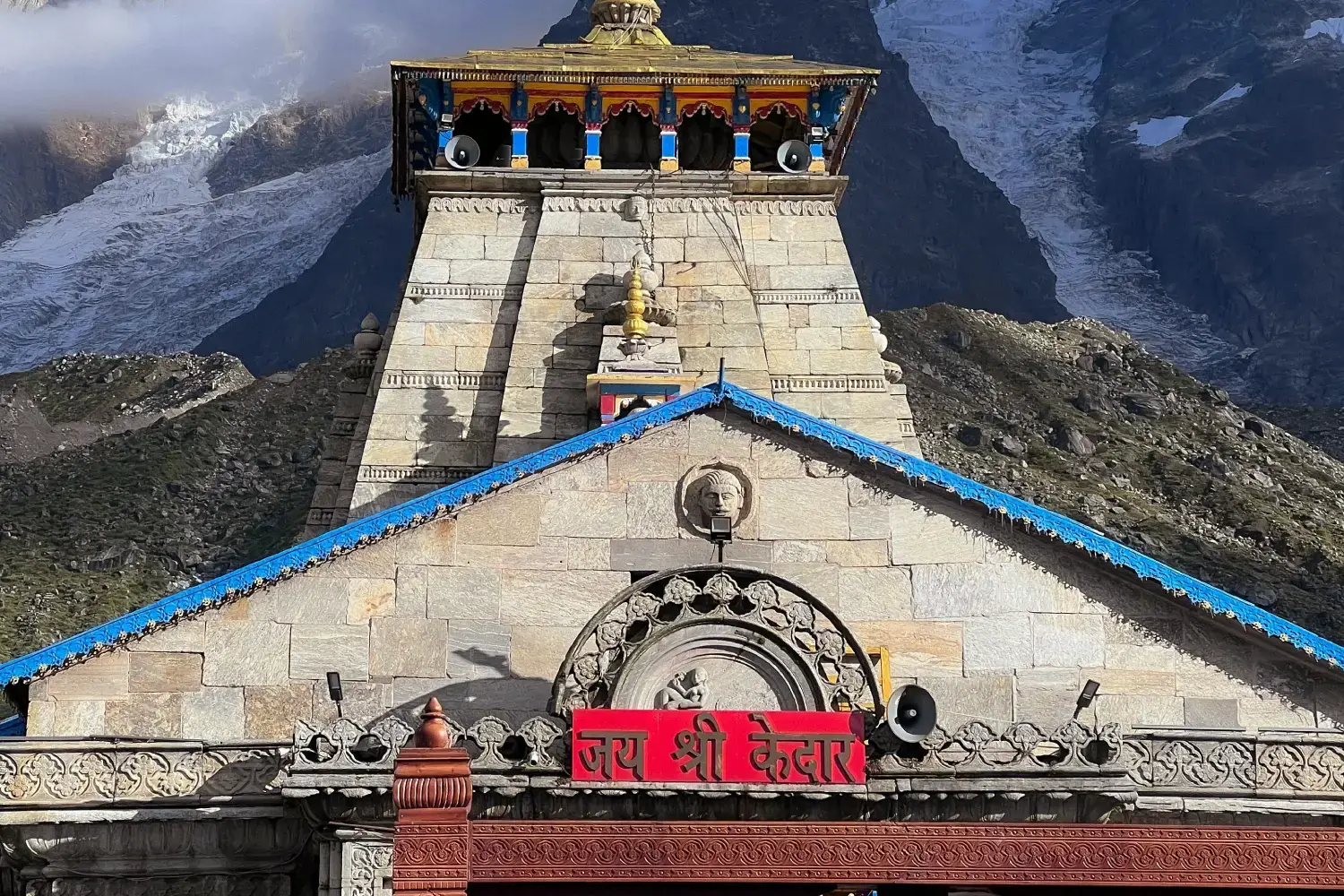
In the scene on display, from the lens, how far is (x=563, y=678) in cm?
2262

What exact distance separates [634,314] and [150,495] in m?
55.8

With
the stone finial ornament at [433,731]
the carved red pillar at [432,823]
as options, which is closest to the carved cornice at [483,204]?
the stone finial ornament at [433,731]

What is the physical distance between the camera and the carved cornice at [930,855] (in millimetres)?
20562

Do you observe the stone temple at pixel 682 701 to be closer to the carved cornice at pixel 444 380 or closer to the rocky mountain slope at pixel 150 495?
the carved cornice at pixel 444 380

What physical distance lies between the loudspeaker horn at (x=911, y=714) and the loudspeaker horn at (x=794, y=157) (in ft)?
51.0

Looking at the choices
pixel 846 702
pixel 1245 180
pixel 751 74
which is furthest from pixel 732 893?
pixel 1245 180

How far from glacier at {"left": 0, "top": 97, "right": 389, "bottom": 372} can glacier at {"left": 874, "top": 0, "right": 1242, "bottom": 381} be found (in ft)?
164

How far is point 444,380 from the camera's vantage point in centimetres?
3316

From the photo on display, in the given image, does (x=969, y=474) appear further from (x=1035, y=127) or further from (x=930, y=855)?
(x=1035, y=127)

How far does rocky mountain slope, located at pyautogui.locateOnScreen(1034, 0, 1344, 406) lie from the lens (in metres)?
151

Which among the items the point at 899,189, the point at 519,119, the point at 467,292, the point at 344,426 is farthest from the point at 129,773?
the point at 899,189

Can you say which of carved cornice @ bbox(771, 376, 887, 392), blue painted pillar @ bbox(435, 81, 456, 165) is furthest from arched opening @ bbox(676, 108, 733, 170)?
carved cornice @ bbox(771, 376, 887, 392)

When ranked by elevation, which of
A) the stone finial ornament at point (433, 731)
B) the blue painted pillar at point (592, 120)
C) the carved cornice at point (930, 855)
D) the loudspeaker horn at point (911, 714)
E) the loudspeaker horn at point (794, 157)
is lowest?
the carved cornice at point (930, 855)

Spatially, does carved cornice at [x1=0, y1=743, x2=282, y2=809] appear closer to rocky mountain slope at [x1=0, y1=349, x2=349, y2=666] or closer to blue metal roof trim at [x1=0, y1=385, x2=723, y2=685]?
blue metal roof trim at [x1=0, y1=385, x2=723, y2=685]
